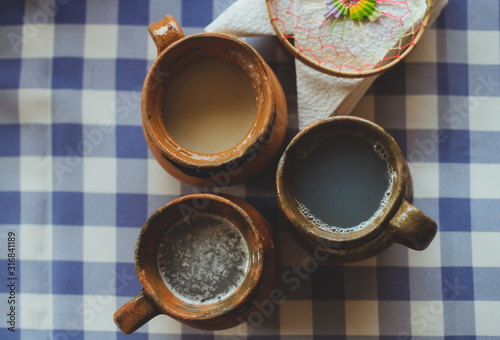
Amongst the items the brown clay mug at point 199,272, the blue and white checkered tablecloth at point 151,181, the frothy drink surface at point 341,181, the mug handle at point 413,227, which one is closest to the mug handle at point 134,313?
the brown clay mug at point 199,272

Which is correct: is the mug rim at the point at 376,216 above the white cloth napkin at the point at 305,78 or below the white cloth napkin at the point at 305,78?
below

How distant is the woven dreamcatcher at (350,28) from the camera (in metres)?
0.99

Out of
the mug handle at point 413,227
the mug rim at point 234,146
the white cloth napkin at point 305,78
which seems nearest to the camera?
the mug handle at point 413,227

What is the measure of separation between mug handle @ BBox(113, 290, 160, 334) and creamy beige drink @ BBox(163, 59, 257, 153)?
299 mm

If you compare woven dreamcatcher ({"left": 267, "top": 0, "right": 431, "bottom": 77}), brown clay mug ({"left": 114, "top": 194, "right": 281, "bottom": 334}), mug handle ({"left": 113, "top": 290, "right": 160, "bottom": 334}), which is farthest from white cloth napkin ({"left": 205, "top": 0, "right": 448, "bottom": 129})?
mug handle ({"left": 113, "top": 290, "right": 160, "bottom": 334})

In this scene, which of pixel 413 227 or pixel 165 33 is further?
pixel 165 33

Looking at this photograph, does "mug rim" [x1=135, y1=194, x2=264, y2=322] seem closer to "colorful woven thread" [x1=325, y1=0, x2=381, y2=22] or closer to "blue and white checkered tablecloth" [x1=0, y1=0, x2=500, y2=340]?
"blue and white checkered tablecloth" [x1=0, y1=0, x2=500, y2=340]

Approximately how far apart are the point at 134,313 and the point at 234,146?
1.15 feet

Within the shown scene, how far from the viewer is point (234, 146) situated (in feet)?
3.11

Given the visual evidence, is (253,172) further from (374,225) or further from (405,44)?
(405,44)

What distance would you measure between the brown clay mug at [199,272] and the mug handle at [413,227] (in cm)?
24

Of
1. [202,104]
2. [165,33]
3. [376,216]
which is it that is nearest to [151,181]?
[202,104]

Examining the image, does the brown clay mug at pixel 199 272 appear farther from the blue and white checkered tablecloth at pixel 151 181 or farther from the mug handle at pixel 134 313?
the blue and white checkered tablecloth at pixel 151 181

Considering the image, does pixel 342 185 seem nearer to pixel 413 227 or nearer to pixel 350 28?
pixel 413 227
